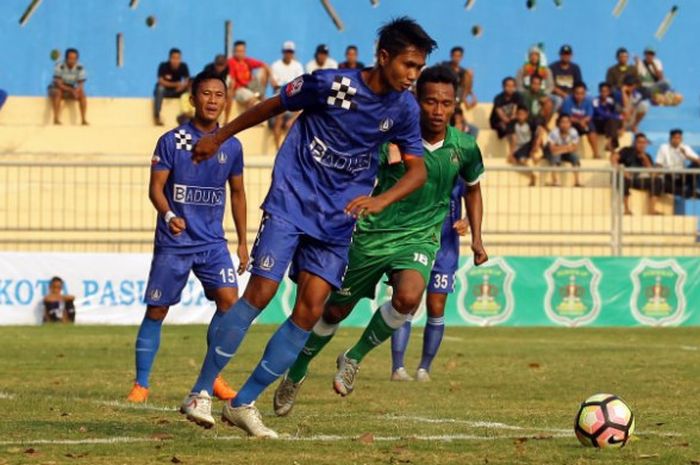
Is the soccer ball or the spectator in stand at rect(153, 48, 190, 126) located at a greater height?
the spectator in stand at rect(153, 48, 190, 126)

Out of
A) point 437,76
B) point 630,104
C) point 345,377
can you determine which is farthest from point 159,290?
point 630,104

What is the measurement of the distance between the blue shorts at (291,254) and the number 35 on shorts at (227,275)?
2930 mm

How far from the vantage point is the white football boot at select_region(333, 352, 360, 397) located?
35.8 feet

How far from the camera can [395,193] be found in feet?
29.5

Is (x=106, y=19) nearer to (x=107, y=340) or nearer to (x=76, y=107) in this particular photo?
(x=76, y=107)

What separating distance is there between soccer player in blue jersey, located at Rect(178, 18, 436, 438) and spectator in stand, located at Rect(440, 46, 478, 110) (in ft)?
65.4

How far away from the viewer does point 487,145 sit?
98.2ft

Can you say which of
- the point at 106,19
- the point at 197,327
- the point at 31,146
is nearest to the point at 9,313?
the point at 197,327

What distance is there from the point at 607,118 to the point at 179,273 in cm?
1899

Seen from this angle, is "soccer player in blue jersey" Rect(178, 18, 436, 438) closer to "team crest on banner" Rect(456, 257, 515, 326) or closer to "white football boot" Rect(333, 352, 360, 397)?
"white football boot" Rect(333, 352, 360, 397)

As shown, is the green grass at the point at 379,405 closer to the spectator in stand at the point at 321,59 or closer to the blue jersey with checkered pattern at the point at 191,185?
the blue jersey with checkered pattern at the point at 191,185

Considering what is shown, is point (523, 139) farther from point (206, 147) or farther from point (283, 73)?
point (206, 147)

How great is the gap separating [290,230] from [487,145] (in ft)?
69.4

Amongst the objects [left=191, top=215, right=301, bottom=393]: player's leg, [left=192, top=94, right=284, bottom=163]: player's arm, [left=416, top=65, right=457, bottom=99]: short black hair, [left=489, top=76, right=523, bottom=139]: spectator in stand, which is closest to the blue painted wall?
[left=489, top=76, right=523, bottom=139]: spectator in stand
